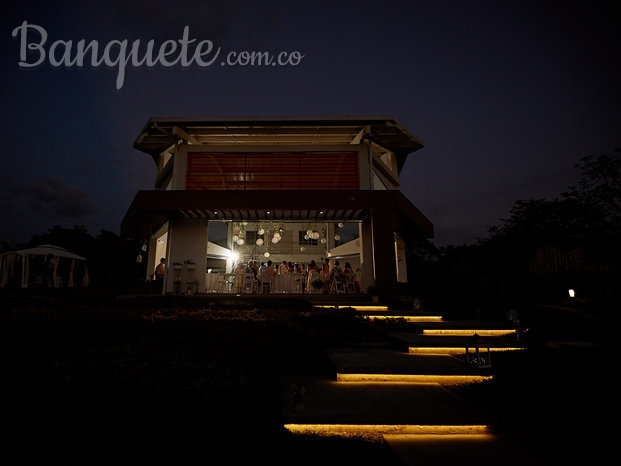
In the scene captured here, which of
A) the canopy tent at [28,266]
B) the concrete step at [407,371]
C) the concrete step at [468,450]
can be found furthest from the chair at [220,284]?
the concrete step at [468,450]

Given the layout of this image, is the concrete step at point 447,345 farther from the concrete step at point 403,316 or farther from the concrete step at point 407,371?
the concrete step at point 403,316

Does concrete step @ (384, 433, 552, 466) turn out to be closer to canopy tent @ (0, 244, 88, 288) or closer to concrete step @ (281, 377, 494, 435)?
concrete step @ (281, 377, 494, 435)

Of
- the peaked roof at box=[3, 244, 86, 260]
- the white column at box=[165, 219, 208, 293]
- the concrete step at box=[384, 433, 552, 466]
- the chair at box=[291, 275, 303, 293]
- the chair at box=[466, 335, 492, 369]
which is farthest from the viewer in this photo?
the peaked roof at box=[3, 244, 86, 260]

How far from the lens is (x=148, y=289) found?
1158cm

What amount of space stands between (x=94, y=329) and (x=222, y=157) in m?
7.90

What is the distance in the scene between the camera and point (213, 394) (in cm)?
313

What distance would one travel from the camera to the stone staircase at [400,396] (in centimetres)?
250

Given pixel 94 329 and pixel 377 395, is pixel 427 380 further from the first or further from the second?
pixel 94 329

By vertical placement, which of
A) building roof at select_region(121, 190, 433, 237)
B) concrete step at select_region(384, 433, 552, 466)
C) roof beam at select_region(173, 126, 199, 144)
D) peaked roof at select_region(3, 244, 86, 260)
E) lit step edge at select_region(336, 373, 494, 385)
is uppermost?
roof beam at select_region(173, 126, 199, 144)

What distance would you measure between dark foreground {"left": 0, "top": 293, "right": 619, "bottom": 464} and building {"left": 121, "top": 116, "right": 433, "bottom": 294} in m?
5.15

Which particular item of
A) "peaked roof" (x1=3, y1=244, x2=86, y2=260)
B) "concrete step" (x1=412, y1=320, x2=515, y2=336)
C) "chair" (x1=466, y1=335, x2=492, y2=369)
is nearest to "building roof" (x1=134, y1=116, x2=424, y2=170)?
"peaked roof" (x1=3, y1=244, x2=86, y2=260)

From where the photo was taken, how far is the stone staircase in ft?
8.21

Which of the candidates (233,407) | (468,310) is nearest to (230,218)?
(468,310)

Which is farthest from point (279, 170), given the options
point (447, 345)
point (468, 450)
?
point (468, 450)
